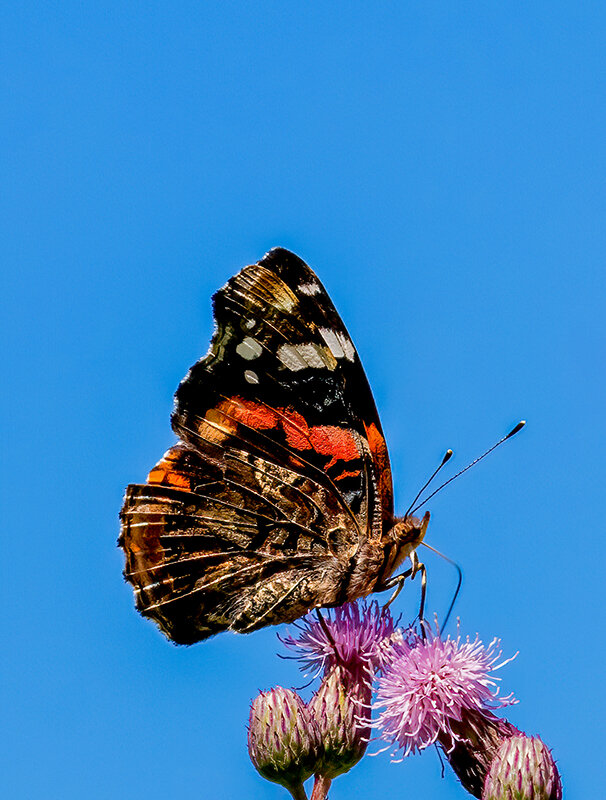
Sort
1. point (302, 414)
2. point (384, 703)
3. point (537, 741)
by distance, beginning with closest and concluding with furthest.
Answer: point (537, 741) → point (384, 703) → point (302, 414)

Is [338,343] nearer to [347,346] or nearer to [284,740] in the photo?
[347,346]

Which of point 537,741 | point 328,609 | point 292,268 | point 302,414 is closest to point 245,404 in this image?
point 302,414

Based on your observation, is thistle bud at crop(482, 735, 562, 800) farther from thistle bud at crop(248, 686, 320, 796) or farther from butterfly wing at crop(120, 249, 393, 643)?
butterfly wing at crop(120, 249, 393, 643)

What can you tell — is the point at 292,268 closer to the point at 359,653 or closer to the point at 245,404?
the point at 245,404

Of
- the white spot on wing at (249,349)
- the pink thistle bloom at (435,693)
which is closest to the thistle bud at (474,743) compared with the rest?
the pink thistle bloom at (435,693)

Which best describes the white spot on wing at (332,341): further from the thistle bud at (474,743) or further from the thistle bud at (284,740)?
the thistle bud at (474,743)

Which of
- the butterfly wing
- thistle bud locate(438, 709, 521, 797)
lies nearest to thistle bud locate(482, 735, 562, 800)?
thistle bud locate(438, 709, 521, 797)
